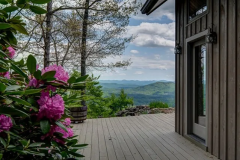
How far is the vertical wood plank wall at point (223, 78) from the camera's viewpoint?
9.62 ft

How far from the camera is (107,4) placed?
6.43 meters

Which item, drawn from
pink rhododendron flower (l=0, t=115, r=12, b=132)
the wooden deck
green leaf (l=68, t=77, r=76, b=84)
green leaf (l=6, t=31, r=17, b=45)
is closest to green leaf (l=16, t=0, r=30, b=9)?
green leaf (l=6, t=31, r=17, b=45)

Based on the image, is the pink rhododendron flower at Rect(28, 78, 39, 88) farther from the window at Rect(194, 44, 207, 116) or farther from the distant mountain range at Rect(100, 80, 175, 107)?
the distant mountain range at Rect(100, 80, 175, 107)

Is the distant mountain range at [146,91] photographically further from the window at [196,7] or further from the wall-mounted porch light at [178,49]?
the window at [196,7]

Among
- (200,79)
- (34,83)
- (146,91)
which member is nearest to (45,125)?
(34,83)

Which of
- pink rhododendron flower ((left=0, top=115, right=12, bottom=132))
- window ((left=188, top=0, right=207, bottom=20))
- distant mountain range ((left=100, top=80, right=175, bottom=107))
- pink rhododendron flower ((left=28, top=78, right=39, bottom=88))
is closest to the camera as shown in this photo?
pink rhododendron flower ((left=0, top=115, right=12, bottom=132))

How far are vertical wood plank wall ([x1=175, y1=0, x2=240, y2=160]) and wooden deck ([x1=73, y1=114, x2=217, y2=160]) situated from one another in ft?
1.30

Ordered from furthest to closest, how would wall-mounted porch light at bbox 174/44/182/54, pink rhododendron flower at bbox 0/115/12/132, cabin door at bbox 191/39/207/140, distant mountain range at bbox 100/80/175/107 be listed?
distant mountain range at bbox 100/80/175/107, wall-mounted porch light at bbox 174/44/182/54, cabin door at bbox 191/39/207/140, pink rhododendron flower at bbox 0/115/12/132

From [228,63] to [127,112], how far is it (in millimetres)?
5221

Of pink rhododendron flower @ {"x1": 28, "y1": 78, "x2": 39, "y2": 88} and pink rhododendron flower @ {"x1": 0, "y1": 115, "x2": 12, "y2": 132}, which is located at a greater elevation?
pink rhododendron flower @ {"x1": 28, "y1": 78, "x2": 39, "y2": 88}

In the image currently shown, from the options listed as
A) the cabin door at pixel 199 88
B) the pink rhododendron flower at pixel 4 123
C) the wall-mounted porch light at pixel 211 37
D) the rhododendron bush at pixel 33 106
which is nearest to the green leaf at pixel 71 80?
the rhododendron bush at pixel 33 106

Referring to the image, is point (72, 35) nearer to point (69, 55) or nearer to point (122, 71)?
point (69, 55)

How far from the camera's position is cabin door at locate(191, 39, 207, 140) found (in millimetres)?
4023

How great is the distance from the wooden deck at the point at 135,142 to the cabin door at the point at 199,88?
39 centimetres
